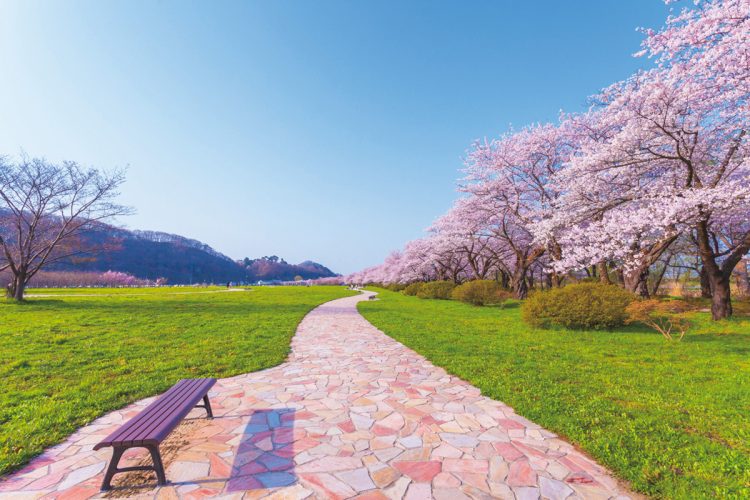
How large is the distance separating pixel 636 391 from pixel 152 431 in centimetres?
657

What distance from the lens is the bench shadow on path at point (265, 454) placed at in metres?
3.08

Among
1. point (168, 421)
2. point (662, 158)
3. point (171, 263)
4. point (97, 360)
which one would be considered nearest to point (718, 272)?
point (662, 158)

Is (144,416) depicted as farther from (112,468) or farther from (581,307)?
(581,307)

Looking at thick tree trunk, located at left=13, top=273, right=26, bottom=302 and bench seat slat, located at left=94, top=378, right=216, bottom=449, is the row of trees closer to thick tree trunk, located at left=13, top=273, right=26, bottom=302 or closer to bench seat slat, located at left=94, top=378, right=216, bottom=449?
bench seat slat, located at left=94, top=378, right=216, bottom=449

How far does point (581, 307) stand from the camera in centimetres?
1114

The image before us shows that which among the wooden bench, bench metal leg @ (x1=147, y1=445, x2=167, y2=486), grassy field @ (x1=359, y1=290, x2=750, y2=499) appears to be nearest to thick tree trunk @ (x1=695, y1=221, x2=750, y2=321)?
grassy field @ (x1=359, y1=290, x2=750, y2=499)

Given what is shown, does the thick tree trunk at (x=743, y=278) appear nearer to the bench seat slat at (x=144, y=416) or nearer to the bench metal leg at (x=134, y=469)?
the bench seat slat at (x=144, y=416)

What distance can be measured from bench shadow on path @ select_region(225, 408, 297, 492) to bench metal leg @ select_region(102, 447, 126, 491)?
0.94 metres

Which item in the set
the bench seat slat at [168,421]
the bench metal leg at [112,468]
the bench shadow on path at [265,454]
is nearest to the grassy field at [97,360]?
the bench metal leg at [112,468]

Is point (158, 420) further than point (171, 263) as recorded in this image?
No

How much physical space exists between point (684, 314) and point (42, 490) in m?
17.4

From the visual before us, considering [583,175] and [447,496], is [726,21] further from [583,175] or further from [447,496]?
[447,496]

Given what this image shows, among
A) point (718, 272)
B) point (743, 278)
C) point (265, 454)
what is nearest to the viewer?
point (265, 454)

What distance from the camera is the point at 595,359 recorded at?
7.45 m
